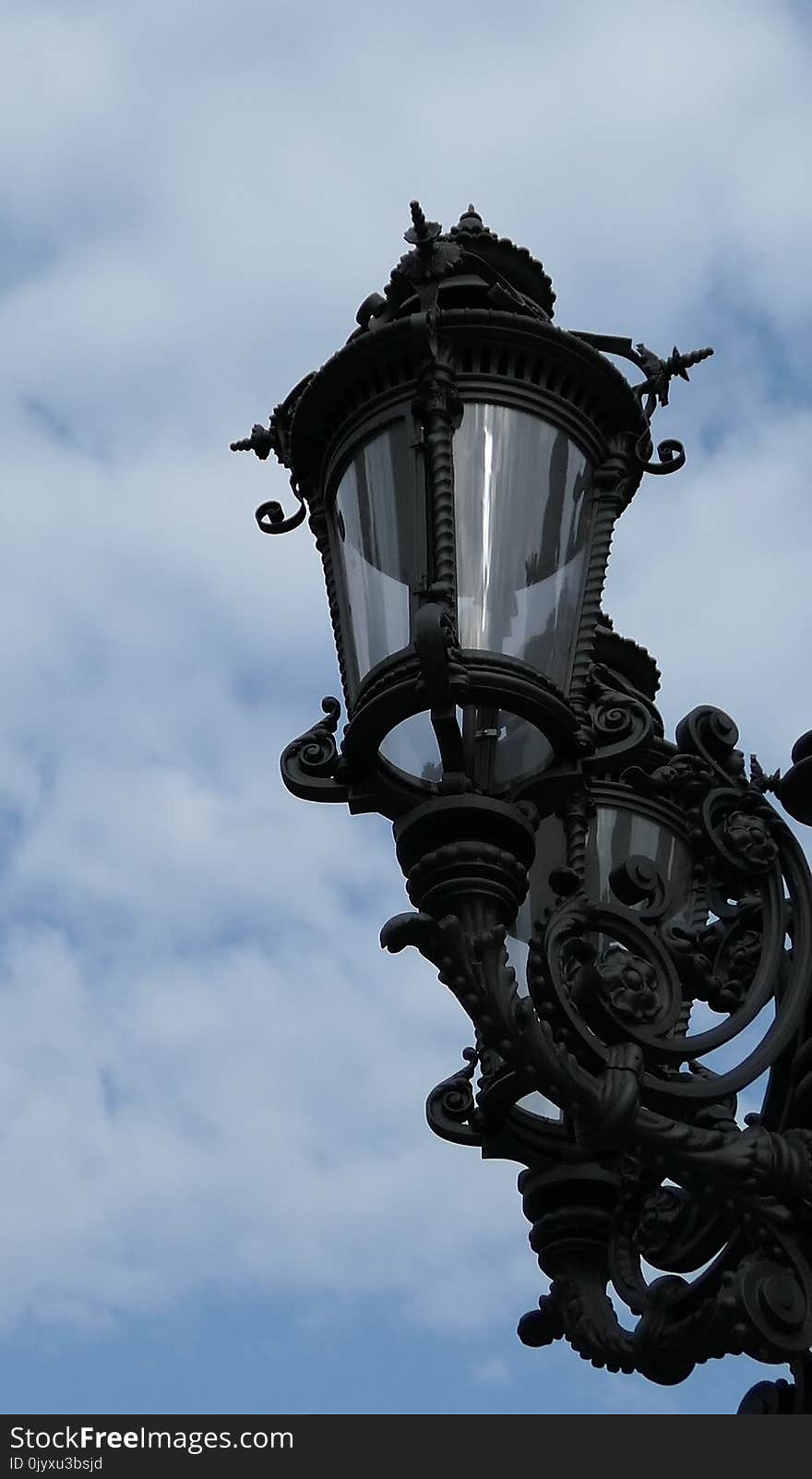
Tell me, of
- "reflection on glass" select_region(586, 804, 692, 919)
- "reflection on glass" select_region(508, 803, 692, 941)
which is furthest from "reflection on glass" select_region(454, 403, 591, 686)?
"reflection on glass" select_region(586, 804, 692, 919)

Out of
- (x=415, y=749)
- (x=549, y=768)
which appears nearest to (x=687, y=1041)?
(x=549, y=768)

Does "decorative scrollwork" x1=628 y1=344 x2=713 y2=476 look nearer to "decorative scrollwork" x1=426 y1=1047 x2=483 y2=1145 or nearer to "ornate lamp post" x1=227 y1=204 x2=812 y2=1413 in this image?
"ornate lamp post" x1=227 y1=204 x2=812 y2=1413

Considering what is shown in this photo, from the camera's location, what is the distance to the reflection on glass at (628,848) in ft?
22.1

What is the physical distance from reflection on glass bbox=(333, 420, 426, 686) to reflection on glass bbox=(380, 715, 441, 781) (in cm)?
16

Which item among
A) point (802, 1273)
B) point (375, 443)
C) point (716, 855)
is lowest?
point (802, 1273)

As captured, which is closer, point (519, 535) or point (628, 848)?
point (519, 535)

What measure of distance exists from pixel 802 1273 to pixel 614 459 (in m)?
1.91

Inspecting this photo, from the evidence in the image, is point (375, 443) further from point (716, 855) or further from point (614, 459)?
point (716, 855)

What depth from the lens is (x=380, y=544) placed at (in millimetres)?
5211

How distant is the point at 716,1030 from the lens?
5.16 meters

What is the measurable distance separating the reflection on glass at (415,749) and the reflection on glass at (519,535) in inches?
9.1

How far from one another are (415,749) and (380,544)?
19.1 inches

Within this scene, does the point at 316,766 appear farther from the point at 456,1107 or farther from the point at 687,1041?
the point at 456,1107
